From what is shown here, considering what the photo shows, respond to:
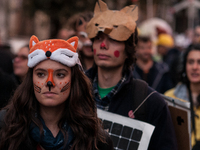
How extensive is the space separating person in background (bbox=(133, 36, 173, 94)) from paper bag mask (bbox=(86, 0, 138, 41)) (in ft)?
9.72

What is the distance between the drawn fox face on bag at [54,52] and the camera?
2691 mm

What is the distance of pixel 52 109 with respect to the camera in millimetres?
2797

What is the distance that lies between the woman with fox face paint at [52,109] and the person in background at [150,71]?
395 centimetres

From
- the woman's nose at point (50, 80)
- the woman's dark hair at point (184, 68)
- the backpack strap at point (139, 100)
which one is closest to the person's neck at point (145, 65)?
the woman's dark hair at point (184, 68)

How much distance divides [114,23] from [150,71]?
3.69 m

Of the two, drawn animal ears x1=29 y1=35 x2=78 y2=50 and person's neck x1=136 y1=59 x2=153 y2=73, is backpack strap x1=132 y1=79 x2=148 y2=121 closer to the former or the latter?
drawn animal ears x1=29 y1=35 x2=78 y2=50

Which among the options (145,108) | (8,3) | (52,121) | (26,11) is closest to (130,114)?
(145,108)

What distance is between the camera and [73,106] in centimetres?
281

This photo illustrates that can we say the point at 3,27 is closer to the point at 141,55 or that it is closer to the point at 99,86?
the point at 141,55

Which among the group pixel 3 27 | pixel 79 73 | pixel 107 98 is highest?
pixel 79 73

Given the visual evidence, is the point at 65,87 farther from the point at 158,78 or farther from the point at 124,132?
the point at 158,78

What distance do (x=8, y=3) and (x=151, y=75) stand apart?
14.4 meters


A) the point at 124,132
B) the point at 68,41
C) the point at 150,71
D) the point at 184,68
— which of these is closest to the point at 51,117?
the point at 68,41

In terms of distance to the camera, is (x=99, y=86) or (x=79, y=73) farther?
(x=99, y=86)
